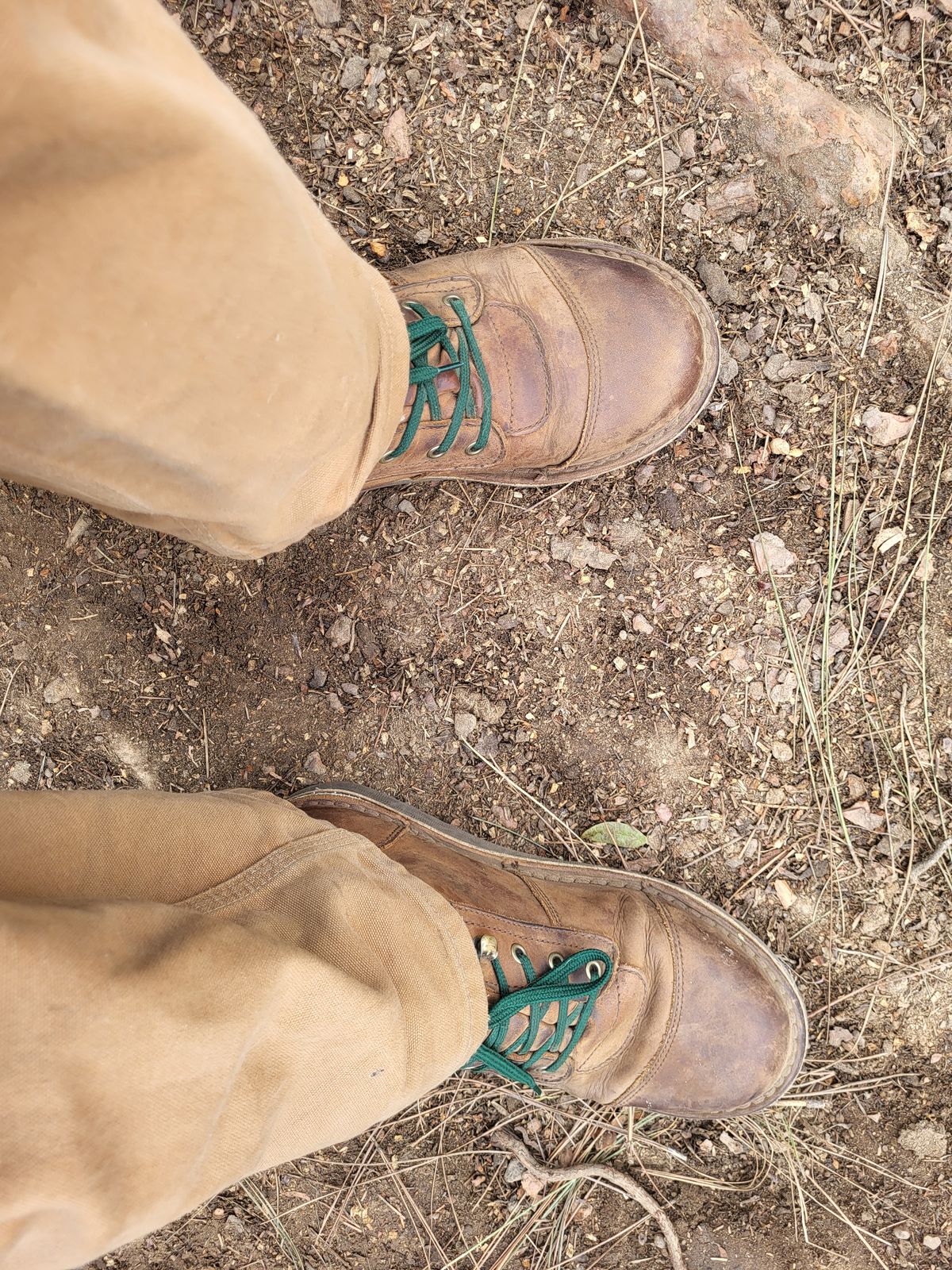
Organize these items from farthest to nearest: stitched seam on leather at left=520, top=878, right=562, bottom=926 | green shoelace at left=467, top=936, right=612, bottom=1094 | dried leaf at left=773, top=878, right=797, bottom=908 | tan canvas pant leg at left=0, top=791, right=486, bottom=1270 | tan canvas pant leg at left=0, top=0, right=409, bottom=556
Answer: dried leaf at left=773, top=878, right=797, bottom=908 < stitched seam on leather at left=520, top=878, right=562, bottom=926 < green shoelace at left=467, top=936, right=612, bottom=1094 < tan canvas pant leg at left=0, top=791, right=486, bottom=1270 < tan canvas pant leg at left=0, top=0, right=409, bottom=556

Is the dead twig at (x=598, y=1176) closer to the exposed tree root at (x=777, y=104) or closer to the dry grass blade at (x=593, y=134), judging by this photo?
the dry grass blade at (x=593, y=134)

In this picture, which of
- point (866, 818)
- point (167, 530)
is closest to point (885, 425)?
point (866, 818)

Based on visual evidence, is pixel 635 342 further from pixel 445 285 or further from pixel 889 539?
pixel 889 539

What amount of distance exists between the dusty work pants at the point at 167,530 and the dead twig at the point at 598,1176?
74 centimetres

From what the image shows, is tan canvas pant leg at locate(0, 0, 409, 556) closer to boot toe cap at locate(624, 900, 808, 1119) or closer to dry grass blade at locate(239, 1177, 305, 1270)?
boot toe cap at locate(624, 900, 808, 1119)

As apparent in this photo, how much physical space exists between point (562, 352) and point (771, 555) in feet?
2.23

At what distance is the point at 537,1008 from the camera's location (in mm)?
1856

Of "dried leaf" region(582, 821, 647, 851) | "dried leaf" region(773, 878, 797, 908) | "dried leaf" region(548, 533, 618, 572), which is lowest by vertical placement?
"dried leaf" region(582, 821, 647, 851)

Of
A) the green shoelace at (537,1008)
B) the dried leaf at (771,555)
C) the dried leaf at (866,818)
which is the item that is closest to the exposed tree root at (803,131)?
the dried leaf at (771,555)

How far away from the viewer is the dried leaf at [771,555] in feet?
6.62

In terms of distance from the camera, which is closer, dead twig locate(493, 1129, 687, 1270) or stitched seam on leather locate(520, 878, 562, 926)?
stitched seam on leather locate(520, 878, 562, 926)

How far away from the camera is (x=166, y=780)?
2146 millimetres

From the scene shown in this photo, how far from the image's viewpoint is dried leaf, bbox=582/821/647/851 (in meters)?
2.09

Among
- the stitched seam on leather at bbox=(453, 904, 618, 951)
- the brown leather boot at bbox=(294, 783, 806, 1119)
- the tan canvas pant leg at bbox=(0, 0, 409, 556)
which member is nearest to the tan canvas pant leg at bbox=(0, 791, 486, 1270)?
the stitched seam on leather at bbox=(453, 904, 618, 951)
